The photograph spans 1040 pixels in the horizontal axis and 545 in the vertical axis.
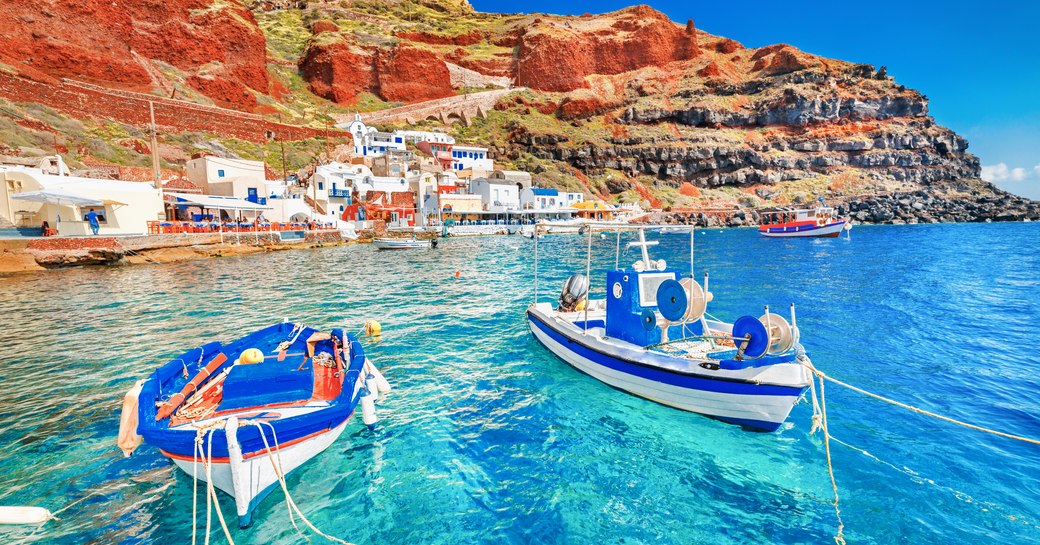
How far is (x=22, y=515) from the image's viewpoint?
18.8 ft

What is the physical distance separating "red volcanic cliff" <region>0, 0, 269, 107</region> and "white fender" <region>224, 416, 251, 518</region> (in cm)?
8961

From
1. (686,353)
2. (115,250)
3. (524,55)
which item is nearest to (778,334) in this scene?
(686,353)

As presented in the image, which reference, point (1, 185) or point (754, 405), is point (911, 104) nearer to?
point (754, 405)

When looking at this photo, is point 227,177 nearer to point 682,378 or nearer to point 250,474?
point 250,474

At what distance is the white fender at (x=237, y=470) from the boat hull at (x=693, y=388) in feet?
23.5

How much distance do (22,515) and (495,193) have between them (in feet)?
240

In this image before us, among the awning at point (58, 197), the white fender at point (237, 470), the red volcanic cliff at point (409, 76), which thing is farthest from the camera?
the red volcanic cliff at point (409, 76)

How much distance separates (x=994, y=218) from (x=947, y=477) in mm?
135557

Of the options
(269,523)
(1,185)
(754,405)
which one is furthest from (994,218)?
(1,185)

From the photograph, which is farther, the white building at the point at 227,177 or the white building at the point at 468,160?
the white building at the point at 468,160

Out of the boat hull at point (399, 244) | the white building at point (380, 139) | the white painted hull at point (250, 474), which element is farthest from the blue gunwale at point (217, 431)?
the white building at point (380, 139)

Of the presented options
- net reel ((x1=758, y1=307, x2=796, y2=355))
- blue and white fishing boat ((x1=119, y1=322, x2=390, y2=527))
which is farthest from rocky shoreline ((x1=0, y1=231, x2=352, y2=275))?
net reel ((x1=758, y1=307, x2=796, y2=355))

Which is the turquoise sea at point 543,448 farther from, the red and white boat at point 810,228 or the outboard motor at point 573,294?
the red and white boat at point 810,228

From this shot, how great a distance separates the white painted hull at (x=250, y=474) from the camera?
18.2ft
